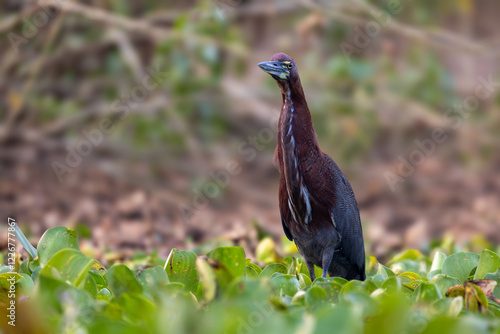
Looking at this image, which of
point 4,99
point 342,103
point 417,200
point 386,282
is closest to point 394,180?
point 417,200

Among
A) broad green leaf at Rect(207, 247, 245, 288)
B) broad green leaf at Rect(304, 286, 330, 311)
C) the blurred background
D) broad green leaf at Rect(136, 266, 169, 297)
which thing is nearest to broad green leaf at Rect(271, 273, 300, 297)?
broad green leaf at Rect(207, 247, 245, 288)

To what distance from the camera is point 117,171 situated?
7.56 m

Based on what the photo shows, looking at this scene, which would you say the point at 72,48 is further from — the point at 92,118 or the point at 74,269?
the point at 74,269

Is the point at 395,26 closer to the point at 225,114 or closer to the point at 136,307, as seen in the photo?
the point at 225,114

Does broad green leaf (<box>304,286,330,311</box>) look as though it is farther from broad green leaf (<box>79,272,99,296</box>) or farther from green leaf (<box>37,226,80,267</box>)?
green leaf (<box>37,226,80,267</box>)

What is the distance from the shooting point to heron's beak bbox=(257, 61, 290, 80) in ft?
10.6

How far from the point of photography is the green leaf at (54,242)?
9.36ft

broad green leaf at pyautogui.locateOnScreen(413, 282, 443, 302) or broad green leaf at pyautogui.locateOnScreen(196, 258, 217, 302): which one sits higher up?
broad green leaf at pyautogui.locateOnScreen(196, 258, 217, 302)

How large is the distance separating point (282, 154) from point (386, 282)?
3.60 ft

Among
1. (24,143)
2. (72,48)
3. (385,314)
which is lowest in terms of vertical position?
(24,143)

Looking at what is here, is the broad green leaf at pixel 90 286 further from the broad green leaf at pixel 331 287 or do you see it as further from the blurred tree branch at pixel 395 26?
the blurred tree branch at pixel 395 26

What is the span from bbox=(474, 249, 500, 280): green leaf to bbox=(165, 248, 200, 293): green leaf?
118 cm

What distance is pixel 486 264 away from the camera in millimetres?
2871

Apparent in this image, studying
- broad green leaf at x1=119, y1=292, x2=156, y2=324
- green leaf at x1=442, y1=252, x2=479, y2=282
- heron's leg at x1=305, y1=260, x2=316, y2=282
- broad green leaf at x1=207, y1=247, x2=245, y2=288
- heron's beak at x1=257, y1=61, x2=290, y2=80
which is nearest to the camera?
broad green leaf at x1=119, y1=292, x2=156, y2=324
